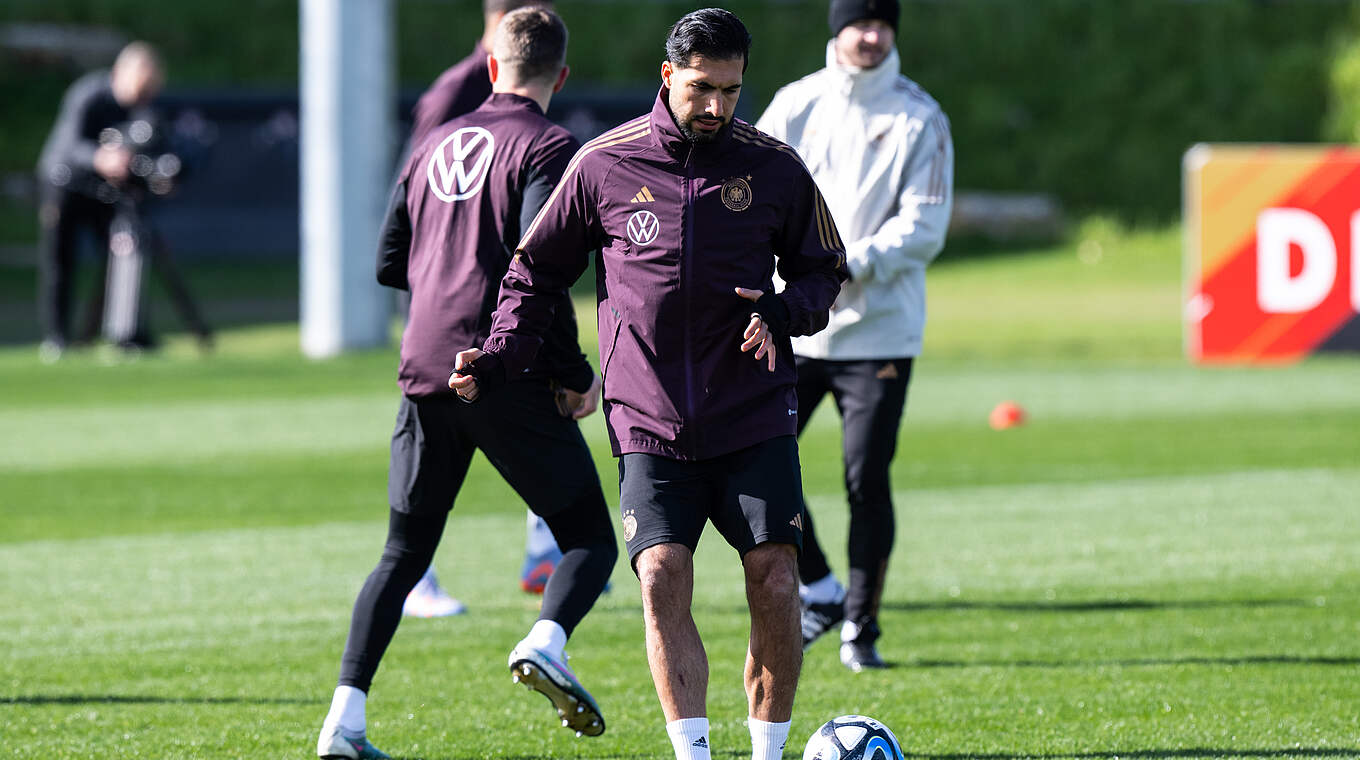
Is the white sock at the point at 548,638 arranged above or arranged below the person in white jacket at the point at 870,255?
below

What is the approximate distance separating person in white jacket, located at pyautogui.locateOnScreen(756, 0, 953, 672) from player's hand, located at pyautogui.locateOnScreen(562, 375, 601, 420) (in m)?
1.24

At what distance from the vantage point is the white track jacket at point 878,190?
22.1 feet

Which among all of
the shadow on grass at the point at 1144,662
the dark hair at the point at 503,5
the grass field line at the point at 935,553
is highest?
the dark hair at the point at 503,5

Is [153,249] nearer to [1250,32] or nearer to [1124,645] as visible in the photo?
[1124,645]

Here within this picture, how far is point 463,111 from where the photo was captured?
7234 mm

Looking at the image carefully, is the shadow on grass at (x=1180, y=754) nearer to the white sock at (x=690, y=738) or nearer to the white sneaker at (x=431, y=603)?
the white sock at (x=690, y=738)

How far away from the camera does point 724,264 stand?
4.75 meters

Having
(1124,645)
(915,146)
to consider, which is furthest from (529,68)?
(1124,645)

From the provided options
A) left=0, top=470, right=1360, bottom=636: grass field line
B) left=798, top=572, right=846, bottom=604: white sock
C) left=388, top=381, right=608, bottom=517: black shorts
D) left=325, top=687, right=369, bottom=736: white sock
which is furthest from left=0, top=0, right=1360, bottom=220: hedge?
left=325, top=687, right=369, bottom=736: white sock

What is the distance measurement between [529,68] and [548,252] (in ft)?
3.28

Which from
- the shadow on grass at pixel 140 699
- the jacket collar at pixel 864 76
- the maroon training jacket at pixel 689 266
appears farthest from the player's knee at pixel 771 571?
the jacket collar at pixel 864 76

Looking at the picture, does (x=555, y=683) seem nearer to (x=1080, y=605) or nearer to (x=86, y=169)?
(x=1080, y=605)

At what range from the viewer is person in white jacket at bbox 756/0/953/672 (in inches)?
263

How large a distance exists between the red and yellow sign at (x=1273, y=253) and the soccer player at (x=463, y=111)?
415 inches
